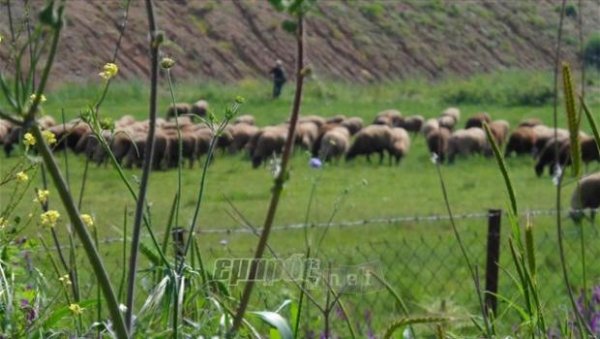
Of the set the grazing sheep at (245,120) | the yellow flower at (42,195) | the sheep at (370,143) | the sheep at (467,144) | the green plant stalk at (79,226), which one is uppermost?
the green plant stalk at (79,226)

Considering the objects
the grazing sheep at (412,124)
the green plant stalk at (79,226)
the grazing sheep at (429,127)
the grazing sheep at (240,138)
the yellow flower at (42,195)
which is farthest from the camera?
the grazing sheep at (412,124)

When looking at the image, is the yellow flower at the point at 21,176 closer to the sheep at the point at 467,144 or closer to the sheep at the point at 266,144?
the sheep at the point at 266,144

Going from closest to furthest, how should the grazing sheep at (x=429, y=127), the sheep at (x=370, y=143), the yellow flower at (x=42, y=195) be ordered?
the yellow flower at (x=42, y=195), the sheep at (x=370, y=143), the grazing sheep at (x=429, y=127)

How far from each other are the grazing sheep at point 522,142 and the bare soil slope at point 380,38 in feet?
53.6

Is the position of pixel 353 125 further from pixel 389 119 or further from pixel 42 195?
pixel 42 195

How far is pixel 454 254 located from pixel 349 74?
4010 centimetres

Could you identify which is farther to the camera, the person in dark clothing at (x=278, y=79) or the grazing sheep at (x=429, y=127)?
the person in dark clothing at (x=278, y=79)

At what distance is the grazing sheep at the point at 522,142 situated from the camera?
2988cm

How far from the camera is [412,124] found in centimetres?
3569

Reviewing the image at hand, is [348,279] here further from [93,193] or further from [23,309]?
[93,193]

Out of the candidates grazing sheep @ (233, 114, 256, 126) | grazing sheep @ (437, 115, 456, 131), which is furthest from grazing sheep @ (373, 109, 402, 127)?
grazing sheep @ (233, 114, 256, 126)

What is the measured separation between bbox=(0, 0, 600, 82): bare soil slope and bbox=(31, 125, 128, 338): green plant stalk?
42724 millimetres

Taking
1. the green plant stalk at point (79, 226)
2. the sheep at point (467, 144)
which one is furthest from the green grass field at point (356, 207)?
the sheep at point (467, 144)

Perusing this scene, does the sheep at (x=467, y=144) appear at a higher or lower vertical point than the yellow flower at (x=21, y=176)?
lower
